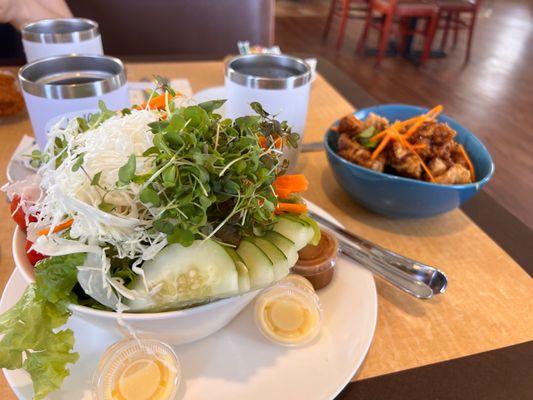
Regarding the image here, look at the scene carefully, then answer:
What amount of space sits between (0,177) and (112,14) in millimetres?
1416

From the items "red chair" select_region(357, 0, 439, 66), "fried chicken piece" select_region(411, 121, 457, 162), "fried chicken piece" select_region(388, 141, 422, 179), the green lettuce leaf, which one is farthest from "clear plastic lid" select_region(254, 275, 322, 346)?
"red chair" select_region(357, 0, 439, 66)

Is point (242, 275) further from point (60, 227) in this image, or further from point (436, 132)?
point (436, 132)

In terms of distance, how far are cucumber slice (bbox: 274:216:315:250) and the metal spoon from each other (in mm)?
241

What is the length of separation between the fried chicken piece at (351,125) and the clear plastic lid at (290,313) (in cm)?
52

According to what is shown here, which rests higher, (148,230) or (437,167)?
(148,230)

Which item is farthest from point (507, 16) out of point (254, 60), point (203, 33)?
point (254, 60)

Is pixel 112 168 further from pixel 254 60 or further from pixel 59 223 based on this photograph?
pixel 254 60

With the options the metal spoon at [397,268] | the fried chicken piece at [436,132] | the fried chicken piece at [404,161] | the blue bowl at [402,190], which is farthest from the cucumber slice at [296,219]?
the fried chicken piece at [436,132]

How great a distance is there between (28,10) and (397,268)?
5.33 ft

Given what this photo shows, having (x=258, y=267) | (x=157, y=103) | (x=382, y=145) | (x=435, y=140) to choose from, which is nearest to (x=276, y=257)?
(x=258, y=267)

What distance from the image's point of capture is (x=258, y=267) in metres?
0.56

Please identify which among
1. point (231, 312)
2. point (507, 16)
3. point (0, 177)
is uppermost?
point (231, 312)

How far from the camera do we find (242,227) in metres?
0.62

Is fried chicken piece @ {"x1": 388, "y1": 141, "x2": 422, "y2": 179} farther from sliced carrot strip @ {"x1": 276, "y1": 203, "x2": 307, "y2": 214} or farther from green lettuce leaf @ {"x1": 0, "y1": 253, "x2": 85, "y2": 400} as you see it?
green lettuce leaf @ {"x1": 0, "y1": 253, "x2": 85, "y2": 400}
